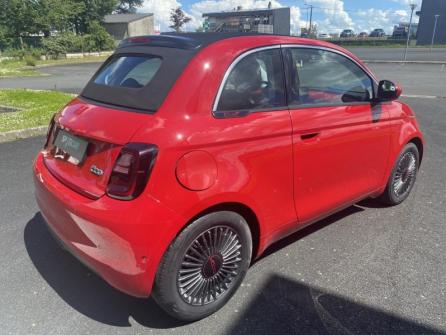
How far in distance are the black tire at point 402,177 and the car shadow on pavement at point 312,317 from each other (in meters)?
1.77

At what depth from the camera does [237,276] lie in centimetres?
275

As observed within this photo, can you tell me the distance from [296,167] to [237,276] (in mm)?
899

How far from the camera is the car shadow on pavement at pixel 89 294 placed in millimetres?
2611

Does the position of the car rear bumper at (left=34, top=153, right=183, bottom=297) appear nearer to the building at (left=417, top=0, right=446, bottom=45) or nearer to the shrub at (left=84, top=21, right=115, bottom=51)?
the shrub at (left=84, top=21, right=115, bottom=51)

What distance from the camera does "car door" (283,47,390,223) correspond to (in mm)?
2926

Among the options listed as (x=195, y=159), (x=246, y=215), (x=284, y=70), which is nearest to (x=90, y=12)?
(x=284, y=70)

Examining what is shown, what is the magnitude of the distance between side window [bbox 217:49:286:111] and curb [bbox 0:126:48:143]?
5.71 m

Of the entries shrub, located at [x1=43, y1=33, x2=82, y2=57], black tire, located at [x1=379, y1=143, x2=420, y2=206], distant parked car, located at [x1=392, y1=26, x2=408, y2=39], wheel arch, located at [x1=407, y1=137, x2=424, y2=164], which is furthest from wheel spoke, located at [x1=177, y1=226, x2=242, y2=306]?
distant parked car, located at [x1=392, y1=26, x2=408, y2=39]

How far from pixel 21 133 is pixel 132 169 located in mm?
5781

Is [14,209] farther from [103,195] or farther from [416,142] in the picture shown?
[416,142]

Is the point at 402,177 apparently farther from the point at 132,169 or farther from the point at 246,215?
the point at 132,169

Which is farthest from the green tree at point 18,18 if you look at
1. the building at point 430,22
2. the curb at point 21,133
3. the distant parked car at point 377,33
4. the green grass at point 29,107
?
the distant parked car at point 377,33

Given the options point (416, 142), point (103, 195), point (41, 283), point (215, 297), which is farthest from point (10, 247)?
point (416, 142)

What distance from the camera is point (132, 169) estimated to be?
7.11ft
